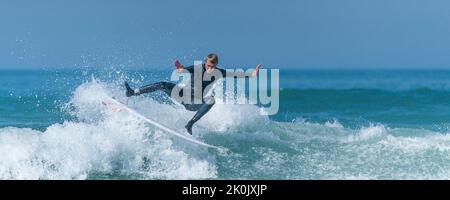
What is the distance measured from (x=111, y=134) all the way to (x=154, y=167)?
2.52 ft

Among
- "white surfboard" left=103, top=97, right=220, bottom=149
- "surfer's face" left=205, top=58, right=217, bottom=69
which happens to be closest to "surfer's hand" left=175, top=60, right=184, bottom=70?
"surfer's face" left=205, top=58, right=217, bottom=69

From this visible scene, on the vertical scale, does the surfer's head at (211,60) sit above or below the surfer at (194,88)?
above

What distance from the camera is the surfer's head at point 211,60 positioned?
6.90 m

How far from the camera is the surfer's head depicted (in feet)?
22.6

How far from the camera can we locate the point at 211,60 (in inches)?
272

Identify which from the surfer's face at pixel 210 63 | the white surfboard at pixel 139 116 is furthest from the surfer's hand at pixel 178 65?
the white surfboard at pixel 139 116

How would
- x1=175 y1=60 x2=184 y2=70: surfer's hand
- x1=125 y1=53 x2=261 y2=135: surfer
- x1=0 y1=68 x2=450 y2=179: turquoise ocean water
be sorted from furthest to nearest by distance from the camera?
x1=125 y1=53 x2=261 y2=135: surfer < x1=175 y1=60 x2=184 y2=70: surfer's hand < x1=0 y1=68 x2=450 y2=179: turquoise ocean water

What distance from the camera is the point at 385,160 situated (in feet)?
23.9

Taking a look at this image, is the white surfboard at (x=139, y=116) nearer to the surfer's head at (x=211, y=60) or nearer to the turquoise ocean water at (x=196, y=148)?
the turquoise ocean water at (x=196, y=148)

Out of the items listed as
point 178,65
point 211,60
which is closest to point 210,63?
point 211,60

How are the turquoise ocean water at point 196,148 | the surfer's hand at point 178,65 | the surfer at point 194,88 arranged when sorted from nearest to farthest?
the turquoise ocean water at point 196,148 < the surfer's hand at point 178,65 < the surfer at point 194,88

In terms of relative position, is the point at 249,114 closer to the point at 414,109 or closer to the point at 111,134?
the point at 111,134

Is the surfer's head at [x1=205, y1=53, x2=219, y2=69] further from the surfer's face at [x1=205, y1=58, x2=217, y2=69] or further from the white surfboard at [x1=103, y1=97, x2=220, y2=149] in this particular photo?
the white surfboard at [x1=103, y1=97, x2=220, y2=149]
